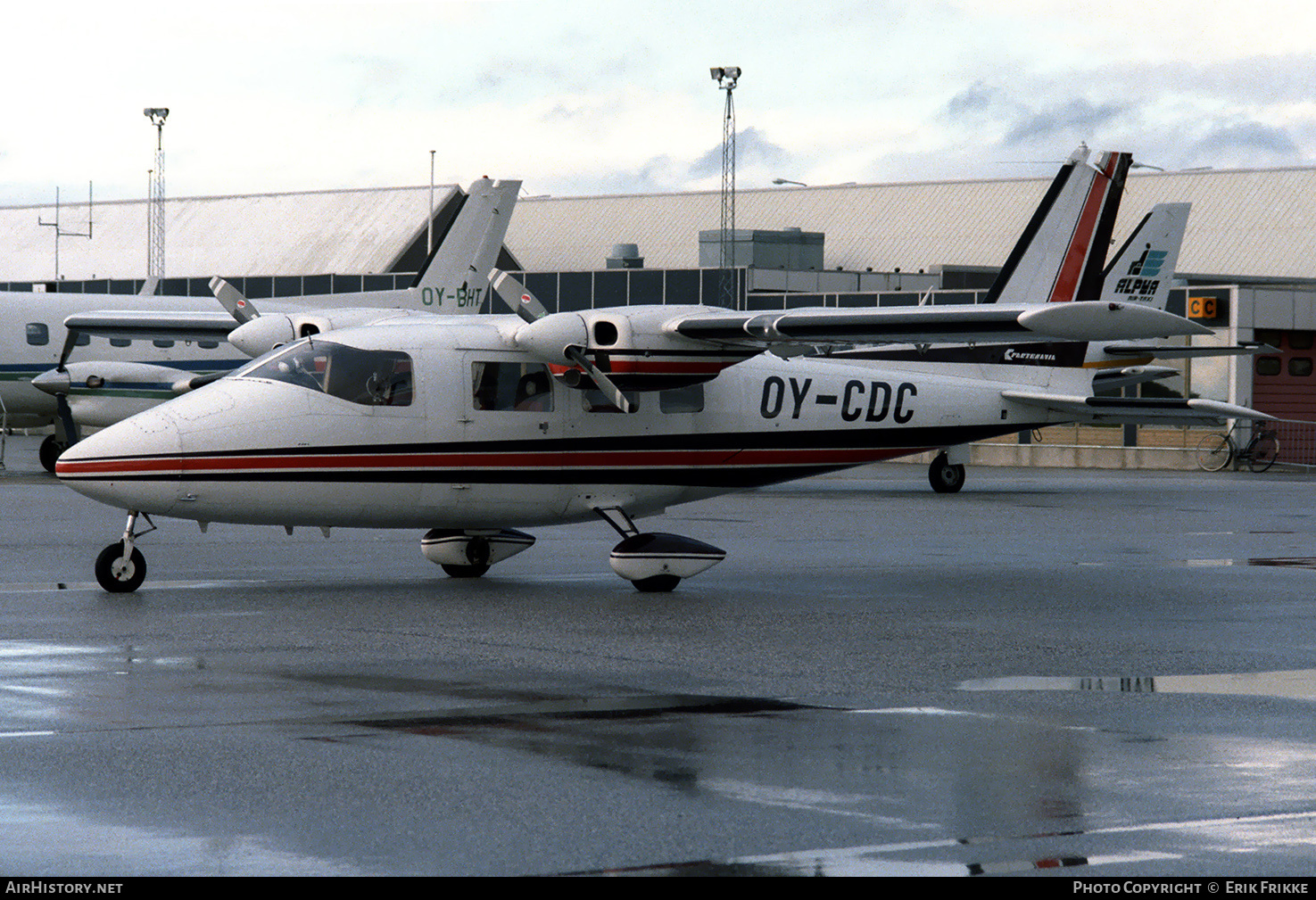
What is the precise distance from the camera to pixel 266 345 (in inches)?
759

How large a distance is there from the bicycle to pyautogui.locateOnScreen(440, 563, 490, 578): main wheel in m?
30.9

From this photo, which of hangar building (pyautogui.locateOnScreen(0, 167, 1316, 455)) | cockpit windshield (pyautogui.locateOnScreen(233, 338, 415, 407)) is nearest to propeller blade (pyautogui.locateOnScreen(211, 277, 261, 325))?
cockpit windshield (pyautogui.locateOnScreen(233, 338, 415, 407))

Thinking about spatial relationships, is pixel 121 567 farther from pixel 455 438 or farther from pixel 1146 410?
pixel 1146 410

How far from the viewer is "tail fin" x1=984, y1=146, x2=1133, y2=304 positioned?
24.2 meters

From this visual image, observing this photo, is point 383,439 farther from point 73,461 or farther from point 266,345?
point 266,345

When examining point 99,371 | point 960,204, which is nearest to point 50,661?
point 99,371

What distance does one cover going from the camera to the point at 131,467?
1379 cm

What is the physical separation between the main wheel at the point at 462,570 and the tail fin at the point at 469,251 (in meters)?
18.7

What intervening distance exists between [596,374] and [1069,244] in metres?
11.4

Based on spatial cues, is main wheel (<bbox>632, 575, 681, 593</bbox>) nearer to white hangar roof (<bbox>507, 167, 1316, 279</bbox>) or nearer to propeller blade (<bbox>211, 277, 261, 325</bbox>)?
propeller blade (<bbox>211, 277, 261, 325</bbox>)

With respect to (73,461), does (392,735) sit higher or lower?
lower

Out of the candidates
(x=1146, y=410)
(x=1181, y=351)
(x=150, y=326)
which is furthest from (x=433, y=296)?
(x=1181, y=351)

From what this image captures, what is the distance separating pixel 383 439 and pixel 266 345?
202 inches

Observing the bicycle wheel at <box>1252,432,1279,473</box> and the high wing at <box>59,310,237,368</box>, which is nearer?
the high wing at <box>59,310,237,368</box>
